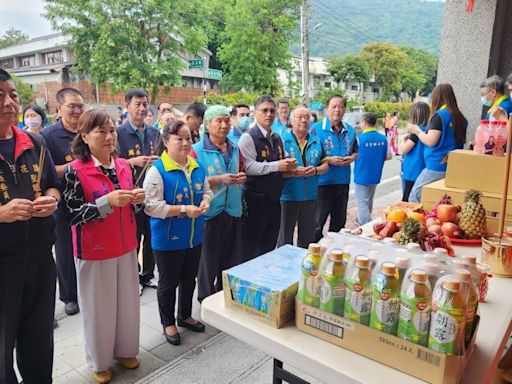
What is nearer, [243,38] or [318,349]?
[318,349]

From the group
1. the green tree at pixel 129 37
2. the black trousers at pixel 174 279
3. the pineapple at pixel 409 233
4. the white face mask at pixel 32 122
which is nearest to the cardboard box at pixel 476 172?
the pineapple at pixel 409 233

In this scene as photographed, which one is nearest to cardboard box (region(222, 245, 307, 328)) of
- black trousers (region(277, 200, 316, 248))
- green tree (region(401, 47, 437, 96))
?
black trousers (region(277, 200, 316, 248))

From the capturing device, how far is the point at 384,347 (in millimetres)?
1123

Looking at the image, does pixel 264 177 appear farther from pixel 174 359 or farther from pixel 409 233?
pixel 409 233

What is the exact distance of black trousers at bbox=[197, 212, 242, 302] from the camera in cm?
310

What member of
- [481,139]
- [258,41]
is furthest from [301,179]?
[258,41]

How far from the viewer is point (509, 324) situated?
140 cm

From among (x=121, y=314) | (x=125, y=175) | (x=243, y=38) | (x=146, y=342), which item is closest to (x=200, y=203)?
(x=125, y=175)

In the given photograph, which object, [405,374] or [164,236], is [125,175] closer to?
[164,236]

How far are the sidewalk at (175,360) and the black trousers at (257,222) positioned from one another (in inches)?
33.6

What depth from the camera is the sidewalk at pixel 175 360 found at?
2.37 m

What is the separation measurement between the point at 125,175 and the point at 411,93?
4786cm

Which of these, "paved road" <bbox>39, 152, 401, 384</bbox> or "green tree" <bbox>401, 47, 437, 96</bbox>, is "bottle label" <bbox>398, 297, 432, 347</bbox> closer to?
"paved road" <bbox>39, 152, 401, 384</bbox>

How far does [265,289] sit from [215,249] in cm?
186
